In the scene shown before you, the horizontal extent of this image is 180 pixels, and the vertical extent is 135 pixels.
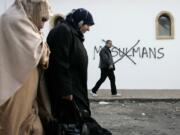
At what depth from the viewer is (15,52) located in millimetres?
4172

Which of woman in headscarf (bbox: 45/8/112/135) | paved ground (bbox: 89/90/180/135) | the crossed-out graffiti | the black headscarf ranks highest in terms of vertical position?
the black headscarf

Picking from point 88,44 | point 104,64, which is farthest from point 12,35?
Answer: point 88,44

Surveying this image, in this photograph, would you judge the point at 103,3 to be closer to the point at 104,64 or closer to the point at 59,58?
the point at 104,64

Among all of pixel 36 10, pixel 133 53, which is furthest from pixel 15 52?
pixel 133 53

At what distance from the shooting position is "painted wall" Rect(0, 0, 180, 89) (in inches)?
830

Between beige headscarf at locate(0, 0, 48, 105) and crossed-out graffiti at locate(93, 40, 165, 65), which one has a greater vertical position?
beige headscarf at locate(0, 0, 48, 105)

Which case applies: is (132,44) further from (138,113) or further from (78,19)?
(78,19)

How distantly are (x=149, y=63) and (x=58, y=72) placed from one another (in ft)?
55.3

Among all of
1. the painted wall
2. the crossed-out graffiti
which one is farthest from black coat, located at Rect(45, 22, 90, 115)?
the crossed-out graffiti

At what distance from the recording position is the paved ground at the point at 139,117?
35.2ft

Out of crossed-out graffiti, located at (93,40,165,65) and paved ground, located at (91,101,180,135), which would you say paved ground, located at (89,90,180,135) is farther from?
crossed-out graffiti, located at (93,40,165,65)

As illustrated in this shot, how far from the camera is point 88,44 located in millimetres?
21062

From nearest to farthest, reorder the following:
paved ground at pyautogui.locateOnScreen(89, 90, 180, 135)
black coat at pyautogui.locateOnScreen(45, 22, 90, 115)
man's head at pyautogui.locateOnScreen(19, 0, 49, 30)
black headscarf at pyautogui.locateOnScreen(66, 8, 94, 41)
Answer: man's head at pyautogui.locateOnScreen(19, 0, 49, 30) → black coat at pyautogui.locateOnScreen(45, 22, 90, 115) → black headscarf at pyautogui.locateOnScreen(66, 8, 94, 41) → paved ground at pyautogui.locateOnScreen(89, 90, 180, 135)

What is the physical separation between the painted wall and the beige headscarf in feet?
54.9
